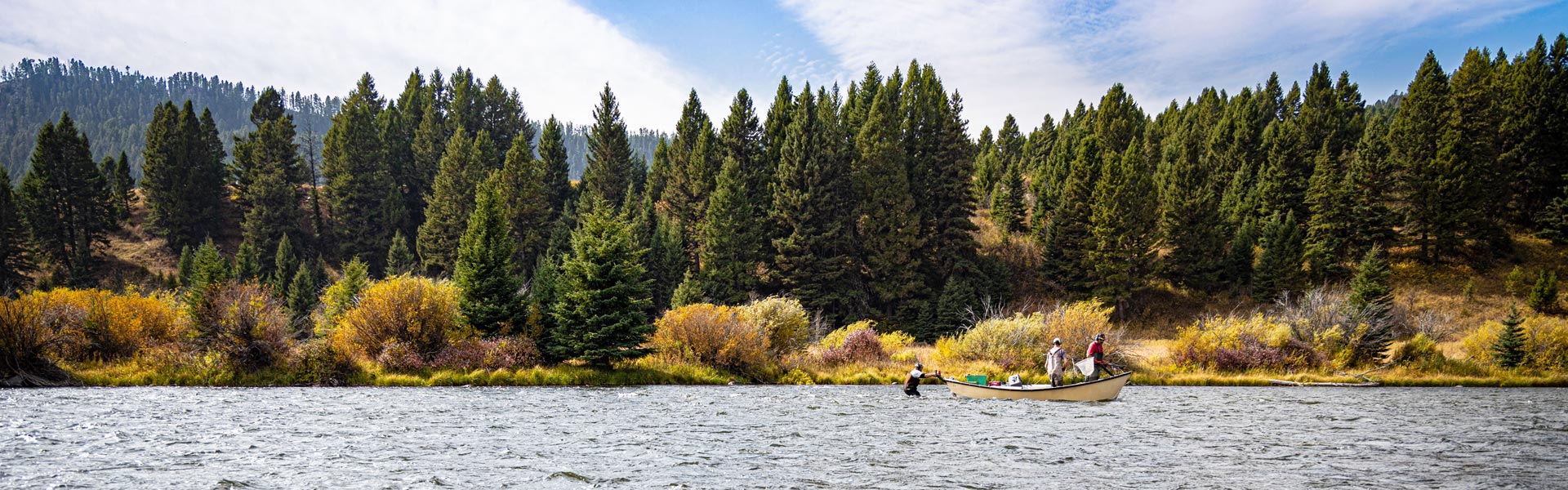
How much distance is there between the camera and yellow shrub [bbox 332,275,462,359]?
3017cm

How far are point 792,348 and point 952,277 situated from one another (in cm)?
2307

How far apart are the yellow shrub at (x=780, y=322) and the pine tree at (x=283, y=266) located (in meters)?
48.1

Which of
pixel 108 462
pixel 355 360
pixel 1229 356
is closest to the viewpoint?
pixel 108 462

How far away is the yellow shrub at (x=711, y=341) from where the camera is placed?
33000mm

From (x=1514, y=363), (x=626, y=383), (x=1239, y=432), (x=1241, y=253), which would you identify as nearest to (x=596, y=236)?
(x=626, y=383)

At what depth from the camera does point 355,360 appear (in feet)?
98.2

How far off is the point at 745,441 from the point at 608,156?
58.9 metres

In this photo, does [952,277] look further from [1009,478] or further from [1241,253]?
[1009,478]

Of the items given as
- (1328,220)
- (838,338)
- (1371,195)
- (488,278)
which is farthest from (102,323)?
(1371,195)

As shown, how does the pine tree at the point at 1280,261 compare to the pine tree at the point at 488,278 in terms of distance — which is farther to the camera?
the pine tree at the point at 1280,261

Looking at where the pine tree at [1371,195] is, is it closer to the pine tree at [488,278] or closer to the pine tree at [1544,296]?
the pine tree at [1544,296]

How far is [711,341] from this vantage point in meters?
33.1

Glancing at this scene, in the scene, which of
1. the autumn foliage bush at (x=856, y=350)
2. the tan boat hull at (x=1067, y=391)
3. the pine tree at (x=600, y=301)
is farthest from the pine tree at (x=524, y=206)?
the tan boat hull at (x=1067, y=391)

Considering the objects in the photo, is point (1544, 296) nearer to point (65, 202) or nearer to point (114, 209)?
point (114, 209)
